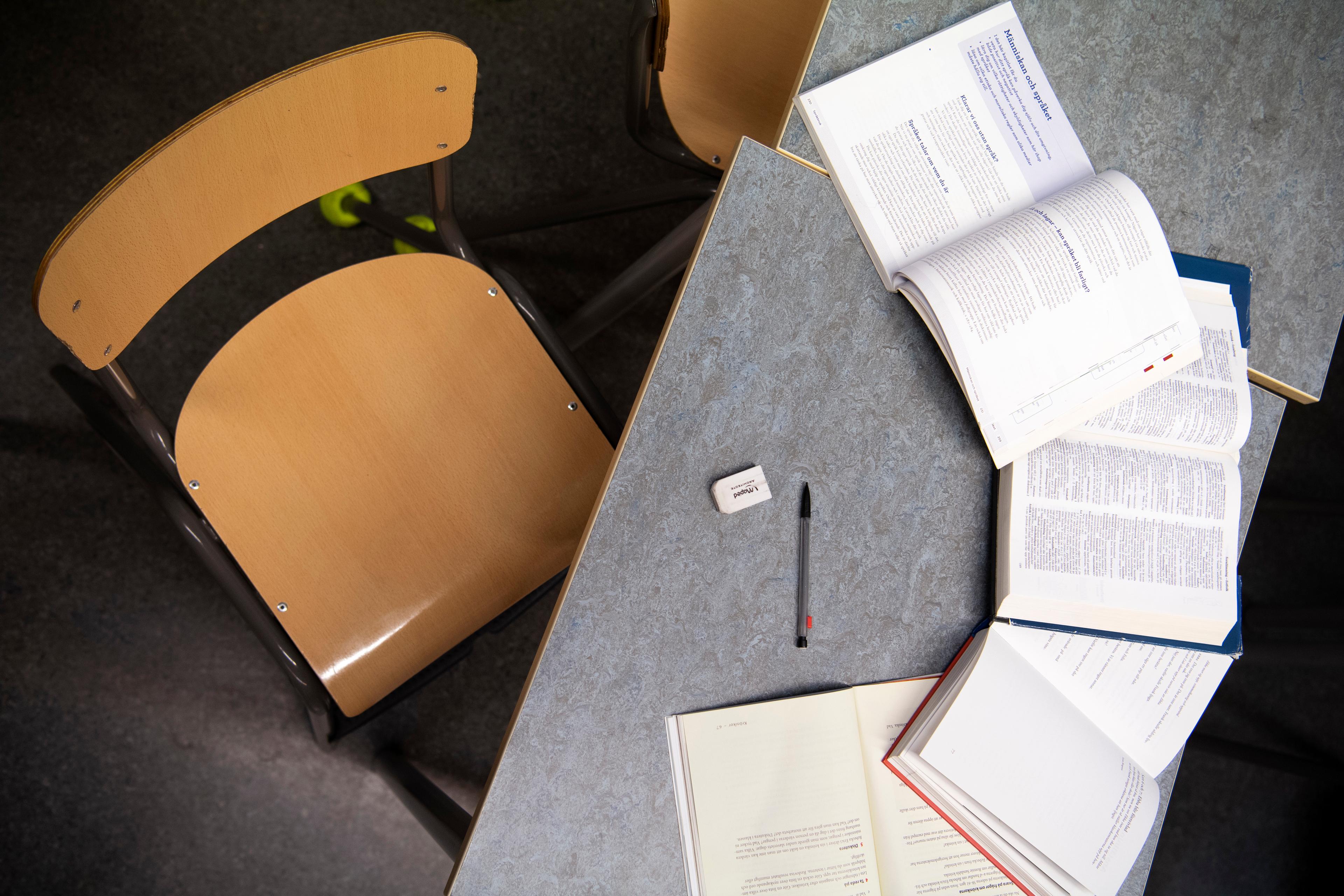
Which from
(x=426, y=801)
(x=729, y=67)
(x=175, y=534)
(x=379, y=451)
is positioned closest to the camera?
(x=379, y=451)

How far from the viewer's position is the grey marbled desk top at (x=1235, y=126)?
0.87 m

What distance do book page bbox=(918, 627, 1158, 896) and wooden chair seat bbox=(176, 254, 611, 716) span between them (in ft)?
1.60

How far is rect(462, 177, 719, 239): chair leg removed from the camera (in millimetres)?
1240

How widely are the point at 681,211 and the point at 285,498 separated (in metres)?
0.92

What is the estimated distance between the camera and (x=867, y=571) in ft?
2.62

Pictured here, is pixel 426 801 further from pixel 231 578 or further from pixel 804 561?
pixel 804 561

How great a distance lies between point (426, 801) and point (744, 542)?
0.77m

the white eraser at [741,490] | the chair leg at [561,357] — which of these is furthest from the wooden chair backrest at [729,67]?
the white eraser at [741,490]

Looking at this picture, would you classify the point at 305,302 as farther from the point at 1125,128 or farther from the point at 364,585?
the point at 1125,128

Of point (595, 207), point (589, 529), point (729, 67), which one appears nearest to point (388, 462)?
point (589, 529)

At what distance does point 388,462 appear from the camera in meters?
0.96

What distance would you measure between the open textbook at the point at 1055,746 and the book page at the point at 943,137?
41cm

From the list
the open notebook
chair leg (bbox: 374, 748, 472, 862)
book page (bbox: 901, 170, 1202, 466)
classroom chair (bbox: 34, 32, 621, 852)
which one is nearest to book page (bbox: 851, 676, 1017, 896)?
the open notebook

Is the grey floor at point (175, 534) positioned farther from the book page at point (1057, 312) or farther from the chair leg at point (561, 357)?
Result: the book page at point (1057, 312)
